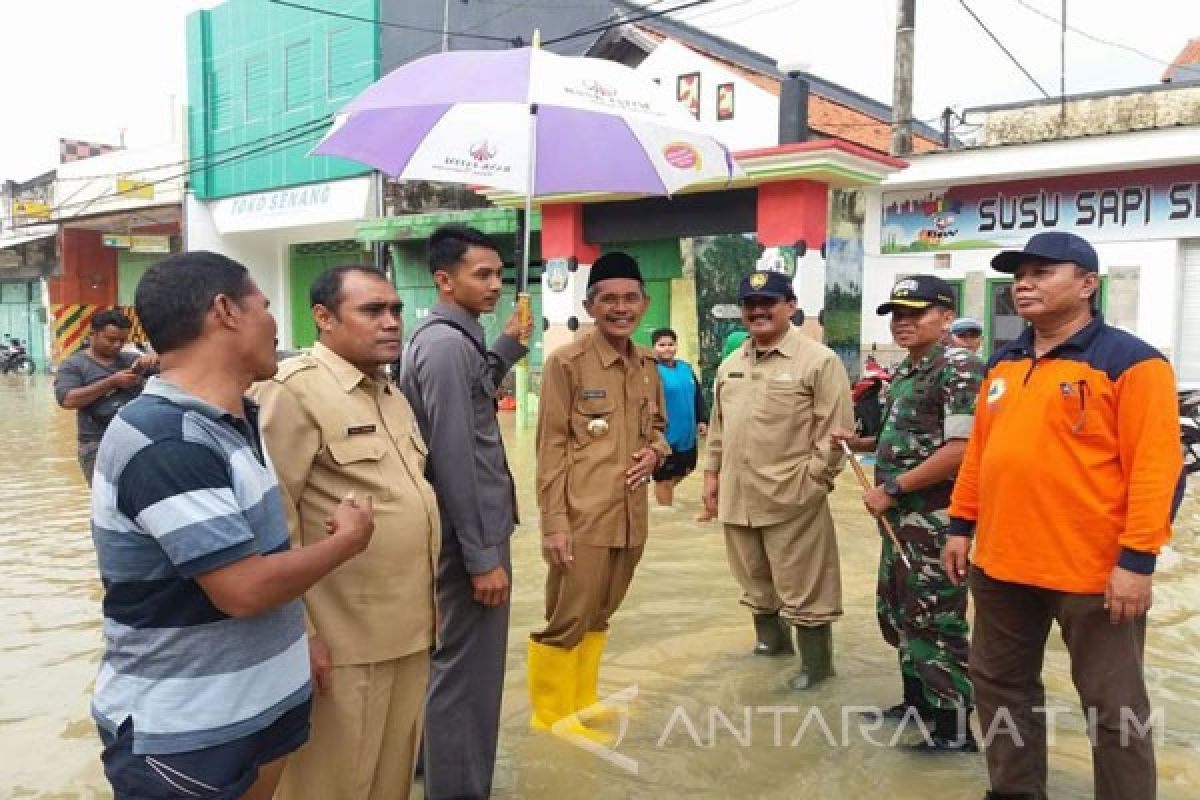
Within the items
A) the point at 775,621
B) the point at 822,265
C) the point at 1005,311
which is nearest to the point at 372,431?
the point at 775,621

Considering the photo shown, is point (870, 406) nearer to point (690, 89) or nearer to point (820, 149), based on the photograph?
point (820, 149)

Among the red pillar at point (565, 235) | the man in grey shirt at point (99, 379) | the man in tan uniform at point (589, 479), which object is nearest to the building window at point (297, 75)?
the red pillar at point (565, 235)

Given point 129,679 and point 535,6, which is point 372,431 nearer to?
point 129,679

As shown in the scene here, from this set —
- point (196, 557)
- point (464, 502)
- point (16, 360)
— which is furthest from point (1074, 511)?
point (16, 360)

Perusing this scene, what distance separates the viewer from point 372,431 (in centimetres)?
234

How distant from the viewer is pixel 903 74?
12.1 metres

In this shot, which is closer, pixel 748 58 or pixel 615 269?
pixel 615 269

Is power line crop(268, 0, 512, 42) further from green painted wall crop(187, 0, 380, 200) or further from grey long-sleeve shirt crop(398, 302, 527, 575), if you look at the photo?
grey long-sleeve shirt crop(398, 302, 527, 575)

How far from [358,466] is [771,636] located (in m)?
2.73

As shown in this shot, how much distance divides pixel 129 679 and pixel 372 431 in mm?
816

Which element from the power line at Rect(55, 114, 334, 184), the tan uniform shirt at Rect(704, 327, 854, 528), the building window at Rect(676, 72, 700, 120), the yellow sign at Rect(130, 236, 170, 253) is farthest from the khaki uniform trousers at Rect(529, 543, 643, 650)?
the yellow sign at Rect(130, 236, 170, 253)

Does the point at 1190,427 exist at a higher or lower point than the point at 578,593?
higher

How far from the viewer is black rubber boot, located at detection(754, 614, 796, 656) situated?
14.3 ft

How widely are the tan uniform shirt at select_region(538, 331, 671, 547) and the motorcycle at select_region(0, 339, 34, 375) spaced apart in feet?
95.4
